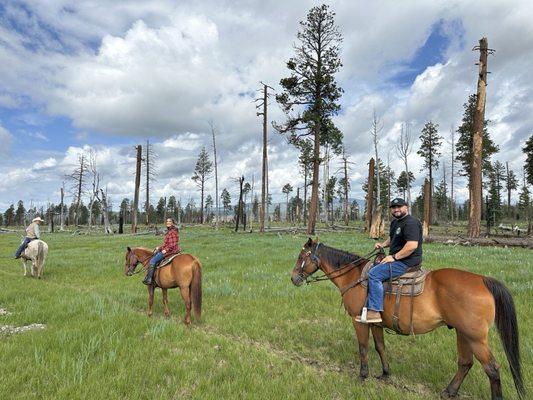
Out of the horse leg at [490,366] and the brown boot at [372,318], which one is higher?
the brown boot at [372,318]

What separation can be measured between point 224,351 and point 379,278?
2935 millimetres

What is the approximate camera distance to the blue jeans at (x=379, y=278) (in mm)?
5333

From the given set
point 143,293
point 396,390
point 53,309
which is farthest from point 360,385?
point 143,293

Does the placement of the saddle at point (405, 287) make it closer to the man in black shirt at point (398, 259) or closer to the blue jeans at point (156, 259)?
the man in black shirt at point (398, 259)

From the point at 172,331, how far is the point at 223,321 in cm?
158

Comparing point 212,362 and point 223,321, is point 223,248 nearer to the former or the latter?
point 223,321

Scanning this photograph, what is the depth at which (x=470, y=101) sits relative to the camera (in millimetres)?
42062

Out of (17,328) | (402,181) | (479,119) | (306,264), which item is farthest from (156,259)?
(402,181)

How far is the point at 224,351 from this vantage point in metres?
5.92

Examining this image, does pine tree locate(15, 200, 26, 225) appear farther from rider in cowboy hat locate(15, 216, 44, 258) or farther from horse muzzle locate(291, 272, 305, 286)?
horse muzzle locate(291, 272, 305, 286)

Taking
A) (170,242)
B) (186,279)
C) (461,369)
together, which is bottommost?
(461,369)

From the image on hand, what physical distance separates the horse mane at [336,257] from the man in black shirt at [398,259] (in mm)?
687

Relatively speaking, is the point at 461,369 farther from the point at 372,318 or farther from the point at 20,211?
the point at 20,211

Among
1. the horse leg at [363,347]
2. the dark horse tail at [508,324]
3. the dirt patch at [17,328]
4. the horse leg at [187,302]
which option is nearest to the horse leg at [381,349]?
the horse leg at [363,347]
